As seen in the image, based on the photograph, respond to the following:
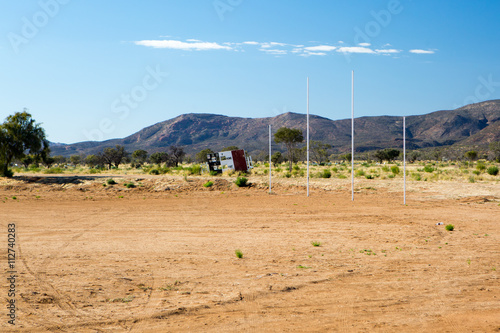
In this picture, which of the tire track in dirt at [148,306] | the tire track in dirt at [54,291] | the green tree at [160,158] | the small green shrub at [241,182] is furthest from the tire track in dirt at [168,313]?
the green tree at [160,158]

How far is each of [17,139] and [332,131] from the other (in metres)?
107

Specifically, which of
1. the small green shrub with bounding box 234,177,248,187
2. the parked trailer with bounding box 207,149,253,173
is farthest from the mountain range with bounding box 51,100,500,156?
the small green shrub with bounding box 234,177,248,187

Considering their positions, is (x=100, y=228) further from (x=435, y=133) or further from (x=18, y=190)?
(x=435, y=133)

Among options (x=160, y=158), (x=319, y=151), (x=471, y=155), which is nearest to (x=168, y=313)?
(x=319, y=151)

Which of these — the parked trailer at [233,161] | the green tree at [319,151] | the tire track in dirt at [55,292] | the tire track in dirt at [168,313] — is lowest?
the tire track in dirt at [168,313]

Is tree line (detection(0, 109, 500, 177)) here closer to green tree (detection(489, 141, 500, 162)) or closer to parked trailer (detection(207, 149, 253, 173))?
green tree (detection(489, 141, 500, 162))

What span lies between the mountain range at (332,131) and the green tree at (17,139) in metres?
69.9

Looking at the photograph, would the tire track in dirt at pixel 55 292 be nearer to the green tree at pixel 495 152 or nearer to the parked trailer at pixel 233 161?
the parked trailer at pixel 233 161

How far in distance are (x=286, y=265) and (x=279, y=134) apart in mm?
45834

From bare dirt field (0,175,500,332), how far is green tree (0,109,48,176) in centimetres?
1999

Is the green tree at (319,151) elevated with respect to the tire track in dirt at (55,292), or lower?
elevated

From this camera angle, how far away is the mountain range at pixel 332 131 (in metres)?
116

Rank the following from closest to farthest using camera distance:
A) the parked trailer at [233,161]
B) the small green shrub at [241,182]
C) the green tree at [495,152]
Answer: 1. the small green shrub at [241,182]
2. the parked trailer at [233,161]
3. the green tree at [495,152]

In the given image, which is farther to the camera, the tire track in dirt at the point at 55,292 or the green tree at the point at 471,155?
the green tree at the point at 471,155
